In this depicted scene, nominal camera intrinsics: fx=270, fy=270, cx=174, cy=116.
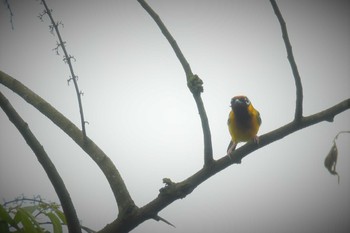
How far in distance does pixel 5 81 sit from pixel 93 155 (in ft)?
3.15

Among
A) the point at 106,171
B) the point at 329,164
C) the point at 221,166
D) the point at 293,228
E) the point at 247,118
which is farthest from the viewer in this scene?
the point at 293,228

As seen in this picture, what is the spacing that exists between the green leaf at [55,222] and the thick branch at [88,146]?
402 millimetres

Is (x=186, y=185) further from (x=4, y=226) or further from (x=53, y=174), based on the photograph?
(x=4, y=226)

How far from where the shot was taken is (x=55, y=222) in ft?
5.74

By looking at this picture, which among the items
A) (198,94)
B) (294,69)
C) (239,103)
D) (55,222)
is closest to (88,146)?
(55,222)

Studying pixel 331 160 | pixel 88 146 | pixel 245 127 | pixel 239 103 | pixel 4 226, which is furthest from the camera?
pixel 239 103

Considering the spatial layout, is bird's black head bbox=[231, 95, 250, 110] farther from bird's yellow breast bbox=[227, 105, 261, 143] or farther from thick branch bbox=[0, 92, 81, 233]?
thick branch bbox=[0, 92, 81, 233]

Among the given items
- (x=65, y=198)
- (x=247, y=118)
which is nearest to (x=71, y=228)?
(x=65, y=198)

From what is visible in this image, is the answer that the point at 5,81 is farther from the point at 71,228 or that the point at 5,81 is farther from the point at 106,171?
the point at 71,228

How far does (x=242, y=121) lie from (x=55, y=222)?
11.7 feet

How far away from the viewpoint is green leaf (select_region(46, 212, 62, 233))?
5.68 feet

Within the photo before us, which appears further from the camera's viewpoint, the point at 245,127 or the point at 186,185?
the point at 245,127

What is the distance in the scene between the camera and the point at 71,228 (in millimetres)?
1638

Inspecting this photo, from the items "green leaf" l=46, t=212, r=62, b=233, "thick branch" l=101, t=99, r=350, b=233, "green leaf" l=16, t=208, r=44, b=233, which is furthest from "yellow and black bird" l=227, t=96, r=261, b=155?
"green leaf" l=16, t=208, r=44, b=233
